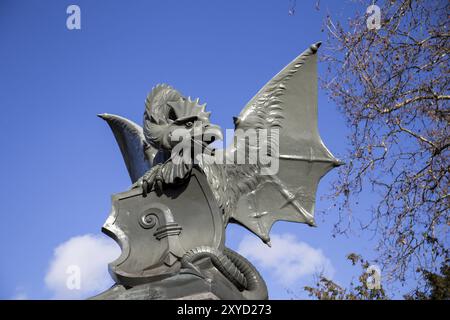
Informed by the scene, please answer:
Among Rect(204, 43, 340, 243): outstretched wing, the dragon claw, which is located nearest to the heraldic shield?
the dragon claw

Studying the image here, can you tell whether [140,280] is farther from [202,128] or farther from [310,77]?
[310,77]

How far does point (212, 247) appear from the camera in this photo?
523 centimetres

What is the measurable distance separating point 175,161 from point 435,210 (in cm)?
494

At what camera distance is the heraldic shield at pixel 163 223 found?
5281mm

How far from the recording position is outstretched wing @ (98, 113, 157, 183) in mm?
6523

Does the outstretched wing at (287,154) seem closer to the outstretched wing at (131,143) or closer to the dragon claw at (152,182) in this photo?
the dragon claw at (152,182)

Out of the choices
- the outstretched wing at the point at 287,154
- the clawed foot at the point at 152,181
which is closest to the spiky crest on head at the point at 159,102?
the clawed foot at the point at 152,181

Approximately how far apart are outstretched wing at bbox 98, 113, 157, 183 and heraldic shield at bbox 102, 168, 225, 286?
943 millimetres

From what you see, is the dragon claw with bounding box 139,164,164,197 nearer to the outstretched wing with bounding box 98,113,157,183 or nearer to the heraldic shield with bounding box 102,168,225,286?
the heraldic shield with bounding box 102,168,225,286

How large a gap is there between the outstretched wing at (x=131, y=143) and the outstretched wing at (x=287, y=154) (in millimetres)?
992

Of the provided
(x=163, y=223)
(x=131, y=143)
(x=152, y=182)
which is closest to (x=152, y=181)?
(x=152, y=182)

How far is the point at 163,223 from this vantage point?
5344mm

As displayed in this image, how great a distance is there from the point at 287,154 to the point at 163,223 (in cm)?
155
